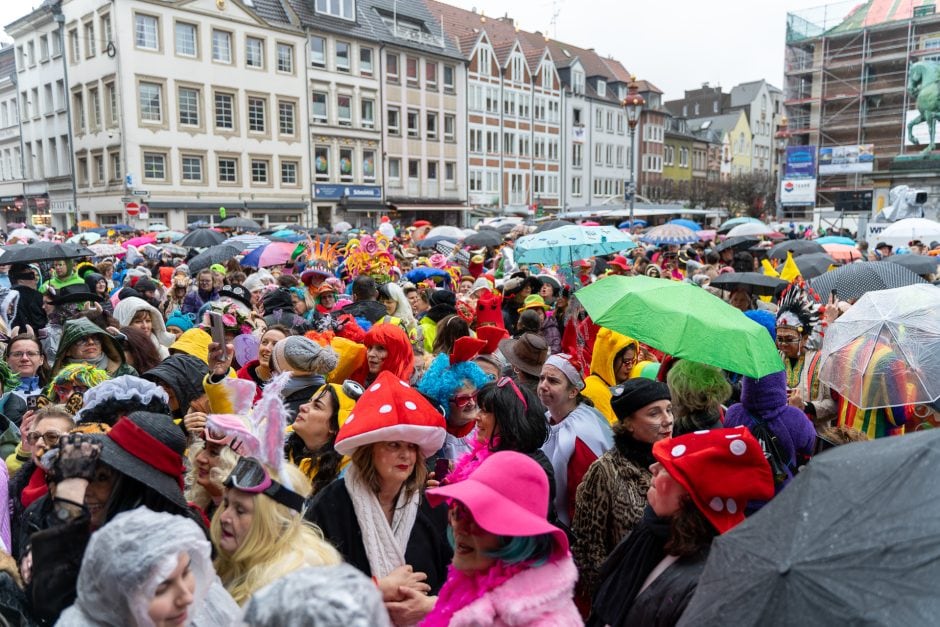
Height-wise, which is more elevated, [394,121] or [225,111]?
[394,121]

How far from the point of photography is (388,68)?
139 feet

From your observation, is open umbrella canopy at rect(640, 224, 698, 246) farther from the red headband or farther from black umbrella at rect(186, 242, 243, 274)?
the red headband

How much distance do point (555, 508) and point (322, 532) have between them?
1.40m

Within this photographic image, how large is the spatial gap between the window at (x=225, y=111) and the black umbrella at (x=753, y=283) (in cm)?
3212

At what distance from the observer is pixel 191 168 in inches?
1342

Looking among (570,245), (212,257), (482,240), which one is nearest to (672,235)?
(482,240)

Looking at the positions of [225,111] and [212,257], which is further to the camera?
[225,111]

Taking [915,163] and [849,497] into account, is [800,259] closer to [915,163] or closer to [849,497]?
[849,497]

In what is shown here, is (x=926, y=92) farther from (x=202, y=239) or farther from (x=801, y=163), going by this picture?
(x=202, y=239)

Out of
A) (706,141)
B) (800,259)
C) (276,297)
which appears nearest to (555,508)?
(276,297)

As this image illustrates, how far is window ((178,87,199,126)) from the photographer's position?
110ft

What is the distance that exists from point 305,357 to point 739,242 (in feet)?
48.0

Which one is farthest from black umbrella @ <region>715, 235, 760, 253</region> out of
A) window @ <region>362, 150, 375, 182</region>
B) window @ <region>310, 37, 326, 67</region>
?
window @ <region>310, 37, 326, 67</region>

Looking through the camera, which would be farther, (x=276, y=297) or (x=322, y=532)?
(x=276, y=297)
